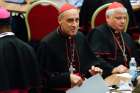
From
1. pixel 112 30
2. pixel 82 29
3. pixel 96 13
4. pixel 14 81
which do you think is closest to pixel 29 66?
pixel 14 81

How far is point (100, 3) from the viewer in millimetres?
7918

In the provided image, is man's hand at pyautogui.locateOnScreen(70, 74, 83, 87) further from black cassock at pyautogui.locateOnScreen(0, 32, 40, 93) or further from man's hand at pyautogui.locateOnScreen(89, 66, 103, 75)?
black cassock at pyautogui.locateOnScreen(0, 32, 40, 93)

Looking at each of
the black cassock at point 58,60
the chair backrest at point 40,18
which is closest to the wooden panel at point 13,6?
the chair backrest at point 40,18

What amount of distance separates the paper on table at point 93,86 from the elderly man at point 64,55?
44 cm

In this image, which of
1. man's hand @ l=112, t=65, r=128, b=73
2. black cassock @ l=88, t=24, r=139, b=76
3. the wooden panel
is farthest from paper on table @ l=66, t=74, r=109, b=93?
the wooden panel

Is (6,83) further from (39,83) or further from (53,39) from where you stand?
(53,39)

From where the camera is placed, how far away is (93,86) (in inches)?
199

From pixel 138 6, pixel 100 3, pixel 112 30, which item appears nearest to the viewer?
pixel 112 30

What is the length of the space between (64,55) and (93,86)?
829mm

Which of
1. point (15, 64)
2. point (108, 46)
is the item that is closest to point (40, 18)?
point (108, 46)

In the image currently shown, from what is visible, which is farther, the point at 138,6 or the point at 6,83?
the point at 138,6

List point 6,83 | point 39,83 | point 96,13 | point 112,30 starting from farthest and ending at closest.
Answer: point 96,13 < point 112,30 < point 39,83 < point 6,83

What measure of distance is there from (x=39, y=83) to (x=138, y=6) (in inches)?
155

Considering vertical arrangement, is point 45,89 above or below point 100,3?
below
